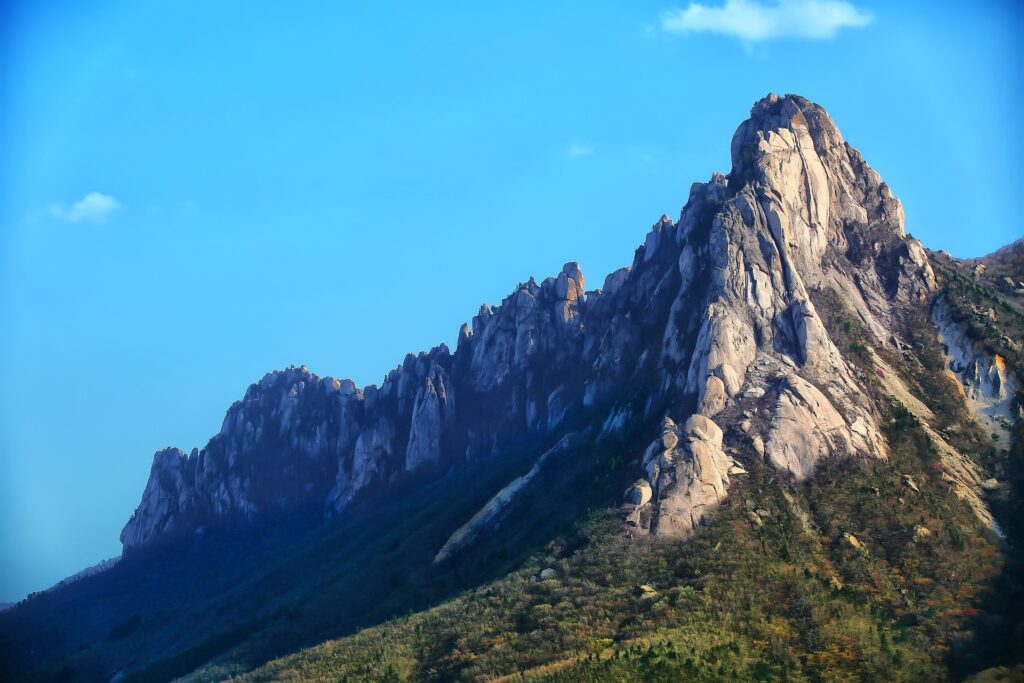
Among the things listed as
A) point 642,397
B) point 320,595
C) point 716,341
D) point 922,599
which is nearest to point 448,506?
point 320,595

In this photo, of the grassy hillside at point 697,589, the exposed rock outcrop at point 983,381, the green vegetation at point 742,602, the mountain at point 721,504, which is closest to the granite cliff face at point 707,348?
the mountain at point 721,504

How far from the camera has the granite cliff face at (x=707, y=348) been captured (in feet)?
308

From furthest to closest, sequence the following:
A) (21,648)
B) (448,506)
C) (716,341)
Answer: (21,648)
(448,506)
(716,341)

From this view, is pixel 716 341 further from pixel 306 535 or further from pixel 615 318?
pixel 306 535

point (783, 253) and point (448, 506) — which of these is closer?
point (783, 253)

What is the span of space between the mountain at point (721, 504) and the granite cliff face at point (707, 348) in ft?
1.24

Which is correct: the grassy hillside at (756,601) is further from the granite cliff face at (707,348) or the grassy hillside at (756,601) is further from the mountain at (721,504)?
the granite cliff face at (707,348)

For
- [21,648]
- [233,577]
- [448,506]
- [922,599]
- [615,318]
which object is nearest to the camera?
[922,599]

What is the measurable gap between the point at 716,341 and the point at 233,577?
99.8 metres

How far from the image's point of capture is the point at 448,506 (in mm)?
131125

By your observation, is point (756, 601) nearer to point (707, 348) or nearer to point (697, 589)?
point (697, 589)

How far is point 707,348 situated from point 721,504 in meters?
20.1

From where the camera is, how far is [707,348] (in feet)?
336

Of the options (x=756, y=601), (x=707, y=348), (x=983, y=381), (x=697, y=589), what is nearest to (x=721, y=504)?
(x=697, y=589)
